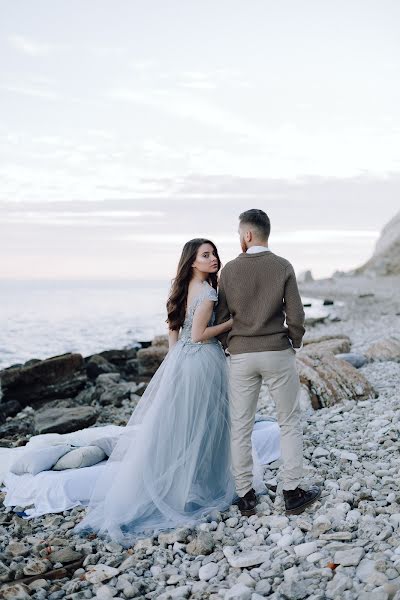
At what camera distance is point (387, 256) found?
60906mm

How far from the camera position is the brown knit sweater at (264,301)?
201 inches

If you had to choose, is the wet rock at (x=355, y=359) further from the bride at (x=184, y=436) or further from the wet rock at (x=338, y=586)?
the wet rock at (x=338, y=586)

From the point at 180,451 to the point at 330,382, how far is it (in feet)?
12.9

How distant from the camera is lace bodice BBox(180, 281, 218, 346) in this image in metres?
5.43

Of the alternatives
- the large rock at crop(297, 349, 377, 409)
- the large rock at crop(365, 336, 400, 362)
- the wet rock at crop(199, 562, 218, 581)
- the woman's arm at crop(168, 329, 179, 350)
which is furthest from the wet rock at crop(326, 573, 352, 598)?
the large rock at crop(365, 336, 400, 362)

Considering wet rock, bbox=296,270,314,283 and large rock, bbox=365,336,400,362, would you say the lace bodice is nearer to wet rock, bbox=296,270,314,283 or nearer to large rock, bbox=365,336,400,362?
large rock, bbox=365,336,400,362

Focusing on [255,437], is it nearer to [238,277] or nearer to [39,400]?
[238,277]

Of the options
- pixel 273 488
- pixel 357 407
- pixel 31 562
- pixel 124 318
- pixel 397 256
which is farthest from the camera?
pixel 397 256

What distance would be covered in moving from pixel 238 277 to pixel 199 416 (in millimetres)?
1291

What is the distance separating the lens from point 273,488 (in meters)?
6.02

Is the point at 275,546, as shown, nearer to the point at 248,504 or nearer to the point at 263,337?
the point at 248,504

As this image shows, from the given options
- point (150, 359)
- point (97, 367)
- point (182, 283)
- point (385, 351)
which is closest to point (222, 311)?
point (182, 283)

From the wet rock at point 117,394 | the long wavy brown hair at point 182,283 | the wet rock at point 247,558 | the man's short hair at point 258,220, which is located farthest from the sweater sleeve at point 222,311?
the wet rock at point 117,394

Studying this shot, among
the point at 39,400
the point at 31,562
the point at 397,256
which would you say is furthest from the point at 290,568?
the point at 397,256
